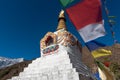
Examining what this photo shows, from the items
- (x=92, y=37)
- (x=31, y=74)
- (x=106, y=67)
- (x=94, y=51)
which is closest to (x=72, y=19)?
(x=92, y=37)

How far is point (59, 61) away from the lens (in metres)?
13.4

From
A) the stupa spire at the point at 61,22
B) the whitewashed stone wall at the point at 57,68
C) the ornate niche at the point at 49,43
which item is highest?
the stupa spire at the point at 61,22

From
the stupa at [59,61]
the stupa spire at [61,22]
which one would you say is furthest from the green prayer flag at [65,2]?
the stupa spire at [61,22]

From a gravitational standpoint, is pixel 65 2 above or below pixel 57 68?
above

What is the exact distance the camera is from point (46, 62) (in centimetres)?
1423

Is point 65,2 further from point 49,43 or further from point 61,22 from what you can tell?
point 61,22

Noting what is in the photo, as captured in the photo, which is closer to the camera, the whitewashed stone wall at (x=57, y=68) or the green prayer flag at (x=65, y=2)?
the green prayer flag at (x=65, y=2)

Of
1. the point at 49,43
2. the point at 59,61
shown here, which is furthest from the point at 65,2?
the point at 49,43

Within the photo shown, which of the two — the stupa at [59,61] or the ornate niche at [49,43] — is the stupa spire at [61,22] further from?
the ornate niche at [49,43]

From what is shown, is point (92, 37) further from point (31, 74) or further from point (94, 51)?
point (31, 74)

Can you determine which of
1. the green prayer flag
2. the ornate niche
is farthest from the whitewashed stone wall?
the green prayer flag

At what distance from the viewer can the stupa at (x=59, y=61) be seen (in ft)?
38.9

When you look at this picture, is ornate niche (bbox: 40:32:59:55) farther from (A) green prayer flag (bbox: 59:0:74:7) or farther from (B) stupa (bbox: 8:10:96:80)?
(A) green prayer flag (bbox: 59:0:74:7)

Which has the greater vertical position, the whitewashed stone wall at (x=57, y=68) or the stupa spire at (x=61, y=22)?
the stupa spire at (x=61, y=22)
